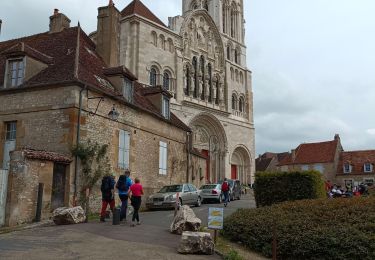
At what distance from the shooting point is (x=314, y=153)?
157 ft

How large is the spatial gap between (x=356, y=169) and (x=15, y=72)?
38861 mm

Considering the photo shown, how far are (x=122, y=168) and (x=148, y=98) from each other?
19.7 feet

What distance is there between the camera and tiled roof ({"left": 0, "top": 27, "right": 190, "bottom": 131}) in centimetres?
1648

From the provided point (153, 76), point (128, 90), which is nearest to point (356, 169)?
point (153, 76)

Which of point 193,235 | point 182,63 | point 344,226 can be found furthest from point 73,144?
point 182,63

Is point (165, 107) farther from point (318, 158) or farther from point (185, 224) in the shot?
point (318, 158)

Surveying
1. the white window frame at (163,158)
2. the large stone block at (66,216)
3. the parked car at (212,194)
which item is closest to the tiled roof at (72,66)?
the white window frame at (163,158)

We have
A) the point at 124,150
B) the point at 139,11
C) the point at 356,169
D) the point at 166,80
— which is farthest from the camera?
the point at 356,169

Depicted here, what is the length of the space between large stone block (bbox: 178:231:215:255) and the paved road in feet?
0.81

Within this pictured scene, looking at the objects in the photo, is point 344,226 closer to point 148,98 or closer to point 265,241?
point 265,241

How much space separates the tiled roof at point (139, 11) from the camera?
→ 3269cm

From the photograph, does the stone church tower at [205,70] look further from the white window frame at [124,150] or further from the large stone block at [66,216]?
the large stone block at [66,216]

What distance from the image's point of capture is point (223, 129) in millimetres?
39219

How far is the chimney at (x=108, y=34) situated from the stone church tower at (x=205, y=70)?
6.91 metres
